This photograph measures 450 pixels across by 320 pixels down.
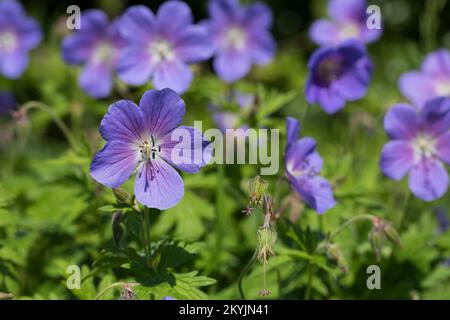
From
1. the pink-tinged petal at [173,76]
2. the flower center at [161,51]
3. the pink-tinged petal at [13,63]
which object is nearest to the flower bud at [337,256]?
the pink-tinged petal at [173,76]

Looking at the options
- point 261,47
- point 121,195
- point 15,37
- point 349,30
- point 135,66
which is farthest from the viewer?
point 15,37

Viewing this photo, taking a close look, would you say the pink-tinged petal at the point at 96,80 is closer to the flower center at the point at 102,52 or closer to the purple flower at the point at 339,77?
the flower center at the point at 102,52

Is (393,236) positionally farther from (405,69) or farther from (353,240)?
(405,69)

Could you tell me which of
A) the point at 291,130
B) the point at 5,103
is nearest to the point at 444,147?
the point at 291,130

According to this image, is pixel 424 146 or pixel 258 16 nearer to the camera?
pixel 424 146

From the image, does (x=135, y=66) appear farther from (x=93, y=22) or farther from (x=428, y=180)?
(x=428, y=180)

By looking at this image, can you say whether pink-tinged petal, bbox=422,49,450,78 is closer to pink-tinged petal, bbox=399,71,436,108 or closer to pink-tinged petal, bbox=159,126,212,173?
pink-tinged petal, bbox=399,71,436,108

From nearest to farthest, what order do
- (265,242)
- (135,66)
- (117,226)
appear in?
1. (265,242)
2. (117,226)
3. (135,66)
